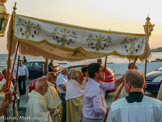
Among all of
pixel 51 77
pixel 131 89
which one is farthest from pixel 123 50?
pixel 51 77

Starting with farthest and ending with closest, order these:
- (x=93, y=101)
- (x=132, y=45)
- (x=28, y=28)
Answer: (x=132, y=45), (x=28, y=28), (x=93, y=101)

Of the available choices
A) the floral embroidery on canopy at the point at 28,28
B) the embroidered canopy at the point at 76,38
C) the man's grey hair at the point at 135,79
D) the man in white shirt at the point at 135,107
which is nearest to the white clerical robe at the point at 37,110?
the embroidered canopy at the point at 76,38

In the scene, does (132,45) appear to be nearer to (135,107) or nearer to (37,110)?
(135,107)

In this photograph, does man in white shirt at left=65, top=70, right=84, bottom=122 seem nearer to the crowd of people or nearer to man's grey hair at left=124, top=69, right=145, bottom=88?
the crowd of people

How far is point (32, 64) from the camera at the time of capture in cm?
2098

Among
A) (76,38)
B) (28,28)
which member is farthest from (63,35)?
(28,28)

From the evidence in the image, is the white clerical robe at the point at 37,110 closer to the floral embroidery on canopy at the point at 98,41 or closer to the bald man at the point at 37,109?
the bald man at the point at 37,109

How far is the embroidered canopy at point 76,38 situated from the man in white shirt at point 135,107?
149 centimetres

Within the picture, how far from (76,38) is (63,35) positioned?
0.76 ft

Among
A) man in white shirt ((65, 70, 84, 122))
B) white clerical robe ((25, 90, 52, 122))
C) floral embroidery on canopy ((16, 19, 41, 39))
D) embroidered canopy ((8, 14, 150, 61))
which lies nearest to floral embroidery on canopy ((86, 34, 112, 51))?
embroidered canopy ((8, 14, 150, 61))

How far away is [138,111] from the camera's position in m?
2.49

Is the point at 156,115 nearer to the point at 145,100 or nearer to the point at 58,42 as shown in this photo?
the point at 145,100

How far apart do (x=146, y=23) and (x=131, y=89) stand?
329cm

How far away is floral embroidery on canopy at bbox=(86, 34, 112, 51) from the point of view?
157 inches
